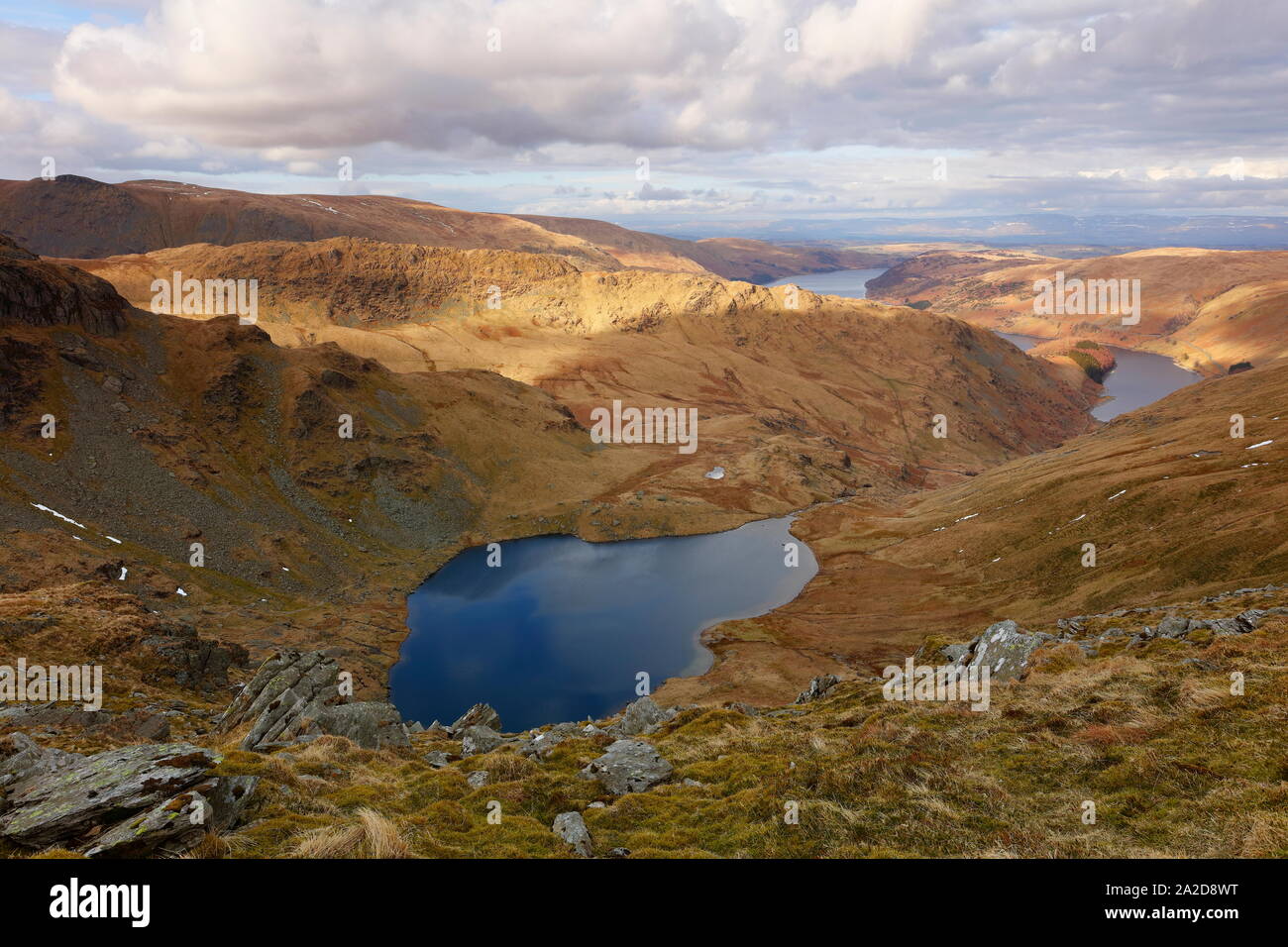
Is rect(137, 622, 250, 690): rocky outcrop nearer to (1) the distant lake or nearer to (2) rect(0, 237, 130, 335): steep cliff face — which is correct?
(1) the distant lake

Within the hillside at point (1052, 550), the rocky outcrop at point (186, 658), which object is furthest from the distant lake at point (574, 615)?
the rocky outcrop at point (186, 658)

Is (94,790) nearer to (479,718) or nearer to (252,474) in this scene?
(479,718)

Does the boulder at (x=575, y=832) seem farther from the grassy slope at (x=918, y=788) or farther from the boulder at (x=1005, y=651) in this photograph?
the boulder at (x=1005, y=651)

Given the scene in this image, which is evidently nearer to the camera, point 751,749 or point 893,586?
point 751,749
